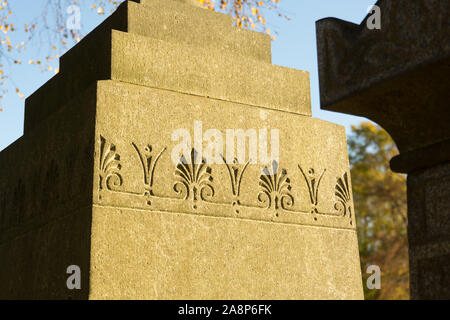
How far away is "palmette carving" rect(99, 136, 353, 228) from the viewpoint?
3.99 metres

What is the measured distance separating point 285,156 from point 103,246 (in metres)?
1.74

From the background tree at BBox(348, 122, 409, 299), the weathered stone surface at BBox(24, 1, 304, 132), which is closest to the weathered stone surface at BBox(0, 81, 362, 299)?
the weathered stone surface at BBox(24, 1, 304, 132)

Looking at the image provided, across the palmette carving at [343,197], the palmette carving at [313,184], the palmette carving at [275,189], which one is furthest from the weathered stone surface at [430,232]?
the palmette carving at [343,197]

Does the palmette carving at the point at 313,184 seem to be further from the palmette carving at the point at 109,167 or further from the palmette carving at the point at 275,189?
the palmette carving at the point at 109,167

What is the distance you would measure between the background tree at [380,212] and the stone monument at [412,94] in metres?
20.8

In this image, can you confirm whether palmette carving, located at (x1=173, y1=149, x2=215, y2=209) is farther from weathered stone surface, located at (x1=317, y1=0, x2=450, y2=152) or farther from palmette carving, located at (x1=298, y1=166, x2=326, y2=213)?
weathered stone surface, located at (x1=317, y1=0, x2=450, y2=152)

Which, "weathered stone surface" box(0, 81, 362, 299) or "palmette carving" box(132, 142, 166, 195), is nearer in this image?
"weathered stone surface" box(0, 81, 362, 299)

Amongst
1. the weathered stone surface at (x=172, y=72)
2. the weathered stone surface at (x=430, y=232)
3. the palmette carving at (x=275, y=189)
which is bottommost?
the weathered stone surface at (x=430, y=232)

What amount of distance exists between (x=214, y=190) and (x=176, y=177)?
32 cm

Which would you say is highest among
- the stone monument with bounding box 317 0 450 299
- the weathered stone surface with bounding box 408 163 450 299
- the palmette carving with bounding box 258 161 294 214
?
the palmette carving with bounding box 258 161 294 214

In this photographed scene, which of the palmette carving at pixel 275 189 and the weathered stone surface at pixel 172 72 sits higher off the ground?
the weathered stone surface at pixel 172 72

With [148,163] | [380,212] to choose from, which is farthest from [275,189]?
[380,212]

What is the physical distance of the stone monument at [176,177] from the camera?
3971 millimetres

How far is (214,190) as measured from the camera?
437 cm
